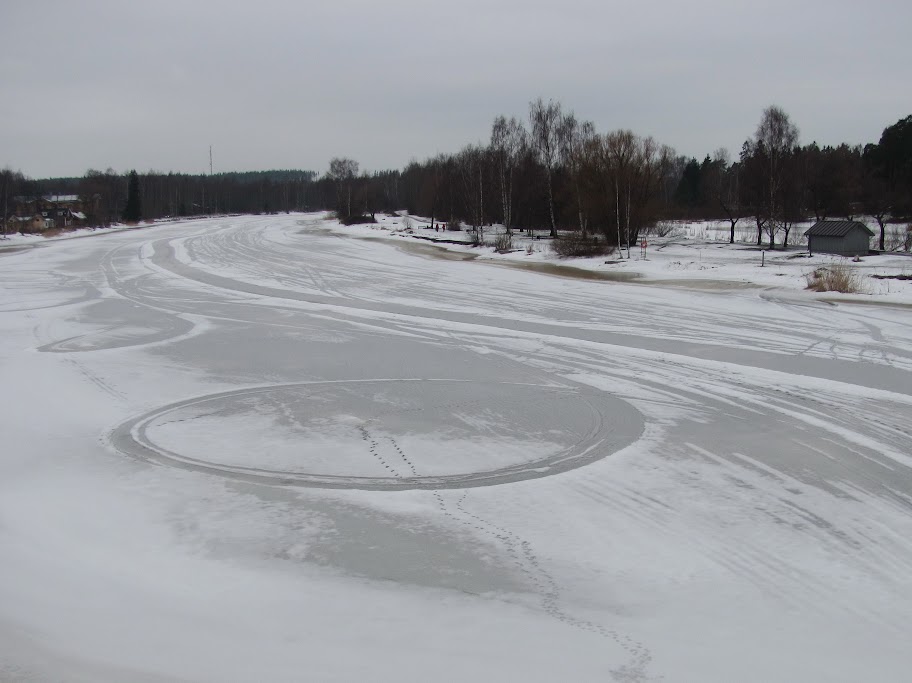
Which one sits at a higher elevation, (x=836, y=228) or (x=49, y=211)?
(x=49, y=211)

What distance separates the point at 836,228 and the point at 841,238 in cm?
76

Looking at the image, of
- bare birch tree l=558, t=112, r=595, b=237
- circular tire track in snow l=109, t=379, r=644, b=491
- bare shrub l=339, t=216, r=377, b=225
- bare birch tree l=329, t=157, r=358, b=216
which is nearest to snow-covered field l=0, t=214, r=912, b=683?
circular tire track in snow l=109, t=379, r=644, b=491

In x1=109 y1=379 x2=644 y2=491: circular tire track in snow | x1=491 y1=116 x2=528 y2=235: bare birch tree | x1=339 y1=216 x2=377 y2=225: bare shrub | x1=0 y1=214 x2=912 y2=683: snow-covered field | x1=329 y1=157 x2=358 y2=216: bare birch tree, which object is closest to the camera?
x1=0 y1=214 x2=912 y2=683: snow-covered field

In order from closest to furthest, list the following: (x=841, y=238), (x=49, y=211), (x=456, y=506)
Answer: (x=456, y=506)
(x=841, y=238)
(x=49, y=211)

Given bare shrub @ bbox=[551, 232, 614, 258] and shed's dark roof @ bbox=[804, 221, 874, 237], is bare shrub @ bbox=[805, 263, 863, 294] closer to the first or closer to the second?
bare shrub @ bbox=[551, 232, 614, 258]

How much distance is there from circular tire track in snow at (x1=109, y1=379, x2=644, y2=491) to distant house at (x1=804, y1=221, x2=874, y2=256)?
41296mm

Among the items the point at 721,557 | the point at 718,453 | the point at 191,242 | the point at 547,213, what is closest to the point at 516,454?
the point at 718,453

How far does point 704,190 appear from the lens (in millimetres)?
107500

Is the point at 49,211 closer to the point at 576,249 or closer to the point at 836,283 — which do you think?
the point at 576,249

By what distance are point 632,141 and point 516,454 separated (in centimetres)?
3868

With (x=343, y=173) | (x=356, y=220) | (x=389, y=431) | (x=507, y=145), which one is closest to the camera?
(x=389, y=431)

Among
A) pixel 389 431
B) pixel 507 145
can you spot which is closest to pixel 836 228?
pixel 507 145

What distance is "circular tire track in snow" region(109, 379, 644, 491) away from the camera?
7.02m

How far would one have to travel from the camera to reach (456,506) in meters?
6.18
